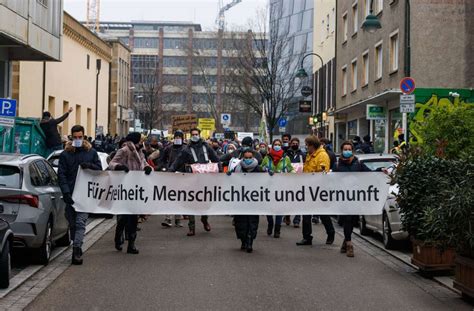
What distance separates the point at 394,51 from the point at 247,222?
21457mm

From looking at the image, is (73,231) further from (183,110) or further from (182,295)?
(183,110)

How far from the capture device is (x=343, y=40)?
4397 centimetres

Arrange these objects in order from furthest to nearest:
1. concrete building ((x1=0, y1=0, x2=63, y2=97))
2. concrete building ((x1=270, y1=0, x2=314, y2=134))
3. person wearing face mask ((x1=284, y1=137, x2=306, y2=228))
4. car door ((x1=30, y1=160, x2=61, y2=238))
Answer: concrete building ((x1=270, y1=0, x2=314, y2=134))
concrete building ((x1=0, y1=0, x2=63, y2=97))
person wearing face mask ((x1=284, y1=137, x2=306, y2=228))
car door ((x1=30, y1=160, x2=61, y2=238))

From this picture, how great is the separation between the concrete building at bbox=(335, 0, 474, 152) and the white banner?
41.2ft

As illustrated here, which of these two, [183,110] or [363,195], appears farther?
[183,110]

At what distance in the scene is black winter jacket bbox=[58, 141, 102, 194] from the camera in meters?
11.4

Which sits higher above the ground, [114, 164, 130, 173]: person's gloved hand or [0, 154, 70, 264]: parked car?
[114, 164, 130, 173]: person's gloved hand

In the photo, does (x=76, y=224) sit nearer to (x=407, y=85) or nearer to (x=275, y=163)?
(x=275, y=163)

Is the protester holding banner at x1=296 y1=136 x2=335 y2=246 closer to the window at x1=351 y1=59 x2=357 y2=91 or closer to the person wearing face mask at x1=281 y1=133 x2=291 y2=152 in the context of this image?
the person wearing face mask at x1=281 y1=133 x2=291 y2=152

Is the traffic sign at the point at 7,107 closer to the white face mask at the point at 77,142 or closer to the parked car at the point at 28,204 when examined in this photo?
the parked car at the point at 28,204

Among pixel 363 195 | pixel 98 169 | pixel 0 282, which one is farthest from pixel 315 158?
pixel 0 282

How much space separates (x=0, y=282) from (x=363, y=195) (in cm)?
632

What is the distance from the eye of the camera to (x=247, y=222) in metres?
12.6

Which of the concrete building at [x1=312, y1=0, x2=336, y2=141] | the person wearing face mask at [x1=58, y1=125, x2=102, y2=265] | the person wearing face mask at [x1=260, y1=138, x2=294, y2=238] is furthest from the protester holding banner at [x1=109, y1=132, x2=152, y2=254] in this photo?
the concrete building at [x1=312, y1=0, x2=336, y2=141]
